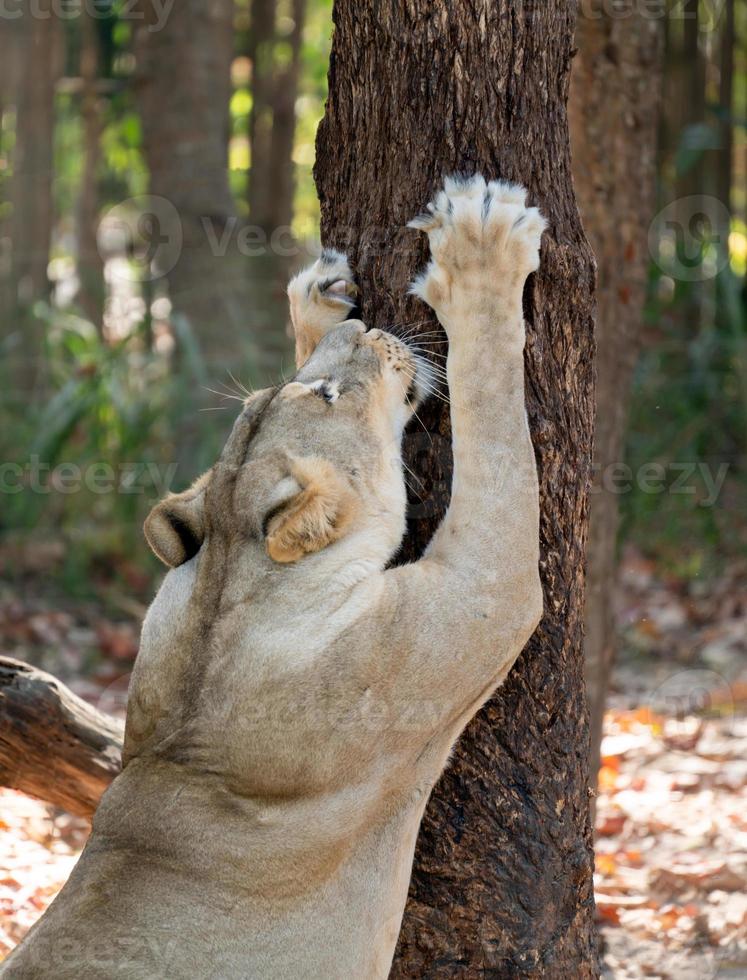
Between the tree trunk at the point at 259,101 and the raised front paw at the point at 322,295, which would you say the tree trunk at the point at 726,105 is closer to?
the tree trunk at the point at 259,101

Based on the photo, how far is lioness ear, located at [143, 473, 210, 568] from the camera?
3.13 metres

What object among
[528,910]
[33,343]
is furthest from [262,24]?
[528,910]

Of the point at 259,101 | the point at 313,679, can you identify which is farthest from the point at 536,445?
the point at 259,101

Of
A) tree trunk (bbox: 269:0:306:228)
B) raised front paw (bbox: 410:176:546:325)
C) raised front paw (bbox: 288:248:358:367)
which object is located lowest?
raised front paw (bbox: 288:248:358:367)

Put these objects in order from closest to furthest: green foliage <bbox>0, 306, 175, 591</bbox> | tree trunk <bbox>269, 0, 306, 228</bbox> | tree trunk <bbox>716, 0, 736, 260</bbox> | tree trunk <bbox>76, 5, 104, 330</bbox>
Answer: green foliage <bbox>0, 306, 175, 591</bbox> → tree trunk <bbox>716, 0, 736, 260</bbox> → tree trunk <bbox>269, 0, 306, 228</bbox> → tree trunk <bbox>76, 5, 104, 330</bbox>

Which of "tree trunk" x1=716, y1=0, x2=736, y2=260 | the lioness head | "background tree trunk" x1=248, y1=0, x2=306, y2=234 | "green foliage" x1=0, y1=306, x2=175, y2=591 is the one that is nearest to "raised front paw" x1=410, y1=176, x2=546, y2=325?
the lioness head

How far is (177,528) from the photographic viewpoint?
314 centimetres

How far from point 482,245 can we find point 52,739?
213 centimetres

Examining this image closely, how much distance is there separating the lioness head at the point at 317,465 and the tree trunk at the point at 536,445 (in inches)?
6.2

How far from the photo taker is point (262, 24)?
15000mm

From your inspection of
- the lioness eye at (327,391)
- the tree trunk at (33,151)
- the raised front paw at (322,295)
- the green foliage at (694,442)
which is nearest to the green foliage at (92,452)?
the tree trunk at (33,151)

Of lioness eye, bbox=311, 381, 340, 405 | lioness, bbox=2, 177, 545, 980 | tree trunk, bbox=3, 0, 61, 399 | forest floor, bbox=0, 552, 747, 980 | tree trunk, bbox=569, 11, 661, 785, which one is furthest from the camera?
tree trunk, bbox=3, 0, 61, 399

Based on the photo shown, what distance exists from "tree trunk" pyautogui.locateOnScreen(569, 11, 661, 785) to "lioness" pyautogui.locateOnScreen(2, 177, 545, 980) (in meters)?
2.42

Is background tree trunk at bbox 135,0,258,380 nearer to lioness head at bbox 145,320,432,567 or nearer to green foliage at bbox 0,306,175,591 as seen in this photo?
green foliage at bbox 0,306,175,591
